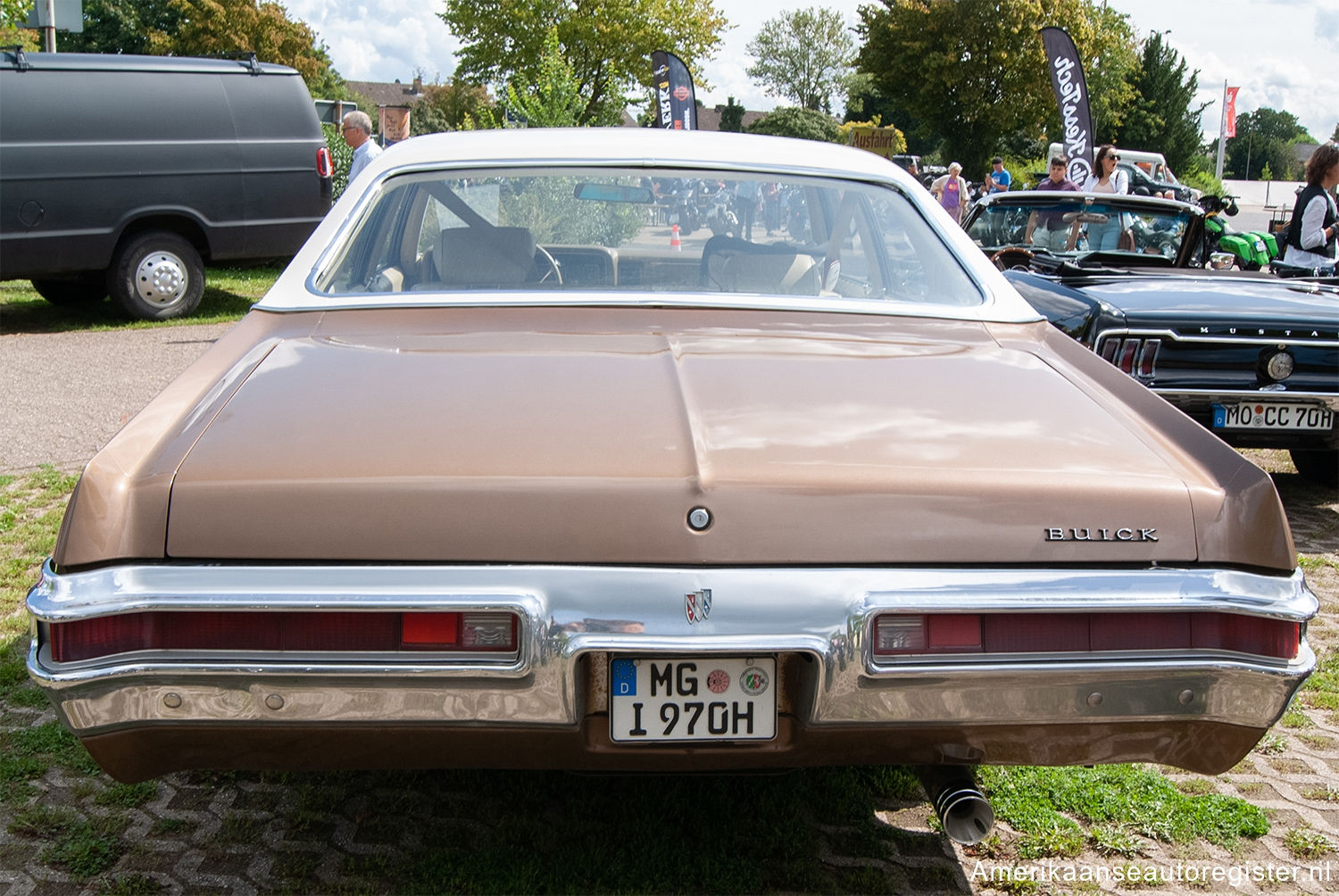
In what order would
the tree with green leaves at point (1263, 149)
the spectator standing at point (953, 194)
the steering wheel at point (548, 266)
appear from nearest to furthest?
the steering wheel at point (548, 266) → the spectator standing at point (953, 194) → the tree with green leaves at point (1263, 149)

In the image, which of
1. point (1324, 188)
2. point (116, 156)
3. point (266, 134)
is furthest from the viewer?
point (266, 134)

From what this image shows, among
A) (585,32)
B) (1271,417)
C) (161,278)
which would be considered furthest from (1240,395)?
(585,32)

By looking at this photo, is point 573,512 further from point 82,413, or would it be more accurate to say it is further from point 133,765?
point 82,413

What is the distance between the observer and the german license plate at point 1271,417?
16.9 ft

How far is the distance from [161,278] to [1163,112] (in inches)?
2210

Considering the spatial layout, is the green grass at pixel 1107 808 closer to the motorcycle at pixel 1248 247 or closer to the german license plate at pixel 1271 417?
the german license plate at pixel 1271 417

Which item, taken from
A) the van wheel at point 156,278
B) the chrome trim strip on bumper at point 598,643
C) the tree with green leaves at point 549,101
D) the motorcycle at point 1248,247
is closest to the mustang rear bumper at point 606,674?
the chrome trim strip on bumper at point 598,643

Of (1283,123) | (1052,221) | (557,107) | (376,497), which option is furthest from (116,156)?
(1283,123)

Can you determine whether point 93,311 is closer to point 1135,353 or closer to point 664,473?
point 1135,353

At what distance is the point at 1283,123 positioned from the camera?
10925 centimetres

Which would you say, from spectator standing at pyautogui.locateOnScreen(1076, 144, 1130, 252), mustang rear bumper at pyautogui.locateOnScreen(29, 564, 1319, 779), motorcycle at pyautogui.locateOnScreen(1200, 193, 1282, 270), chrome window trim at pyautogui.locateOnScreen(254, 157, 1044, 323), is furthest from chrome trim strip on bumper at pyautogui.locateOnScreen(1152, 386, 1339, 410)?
motorcycle at pyautogui.locateOnScreen(1200, 193, 1282, 270)

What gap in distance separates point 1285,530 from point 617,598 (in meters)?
1.19

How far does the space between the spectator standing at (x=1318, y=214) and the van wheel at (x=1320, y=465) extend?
1.88 metres

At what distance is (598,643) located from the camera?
74.8 inches
